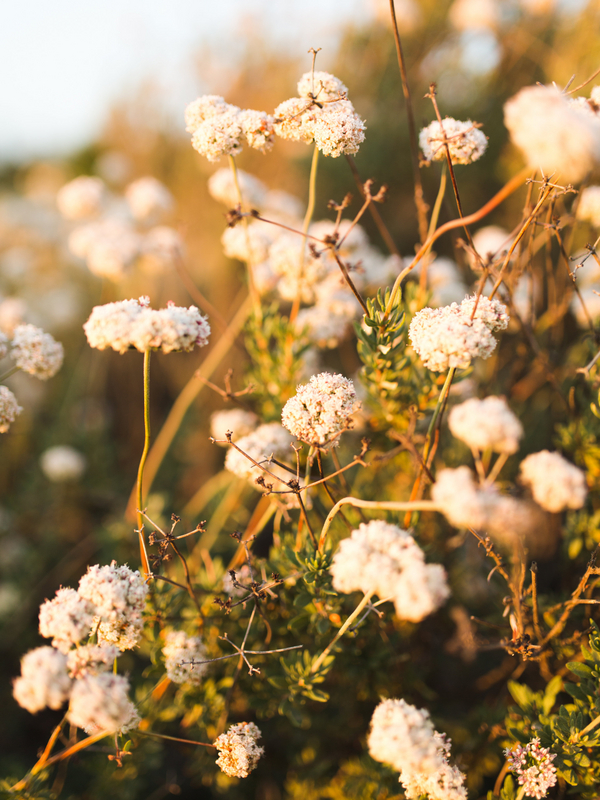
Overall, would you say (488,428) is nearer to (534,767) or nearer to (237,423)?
(534,767)

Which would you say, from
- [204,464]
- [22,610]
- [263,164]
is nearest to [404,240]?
[263,164]

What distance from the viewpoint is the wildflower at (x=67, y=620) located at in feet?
4.02

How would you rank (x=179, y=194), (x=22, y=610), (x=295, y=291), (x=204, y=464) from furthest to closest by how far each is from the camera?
(x=179, y=194) → (x=204, y=464) → (x=22, y=610) → (x=295, y=291)

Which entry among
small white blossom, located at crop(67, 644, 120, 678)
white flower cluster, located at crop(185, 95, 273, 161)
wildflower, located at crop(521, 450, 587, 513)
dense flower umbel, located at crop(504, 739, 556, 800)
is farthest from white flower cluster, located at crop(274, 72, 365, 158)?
dense flower umbel, located at crop(504, 739, 556, 800)

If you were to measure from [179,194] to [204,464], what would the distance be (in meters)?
4.04

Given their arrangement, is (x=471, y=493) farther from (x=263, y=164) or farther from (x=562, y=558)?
(x=263, y=164)

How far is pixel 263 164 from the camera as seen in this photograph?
5762mm

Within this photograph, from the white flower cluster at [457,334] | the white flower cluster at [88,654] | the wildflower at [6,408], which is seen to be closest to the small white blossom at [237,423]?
the wildflower at [6,408]

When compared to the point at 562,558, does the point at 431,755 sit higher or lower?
higher

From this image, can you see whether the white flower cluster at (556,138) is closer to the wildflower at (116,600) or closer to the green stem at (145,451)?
the green stem at (145,451)

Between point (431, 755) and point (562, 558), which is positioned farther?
point (562, 558)

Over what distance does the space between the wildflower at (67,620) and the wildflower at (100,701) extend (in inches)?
4.1

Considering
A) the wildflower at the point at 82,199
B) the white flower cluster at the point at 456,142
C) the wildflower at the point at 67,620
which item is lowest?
the wildflower at the point at 67,620

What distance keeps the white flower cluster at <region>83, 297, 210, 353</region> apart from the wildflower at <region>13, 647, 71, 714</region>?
82 centimetres
